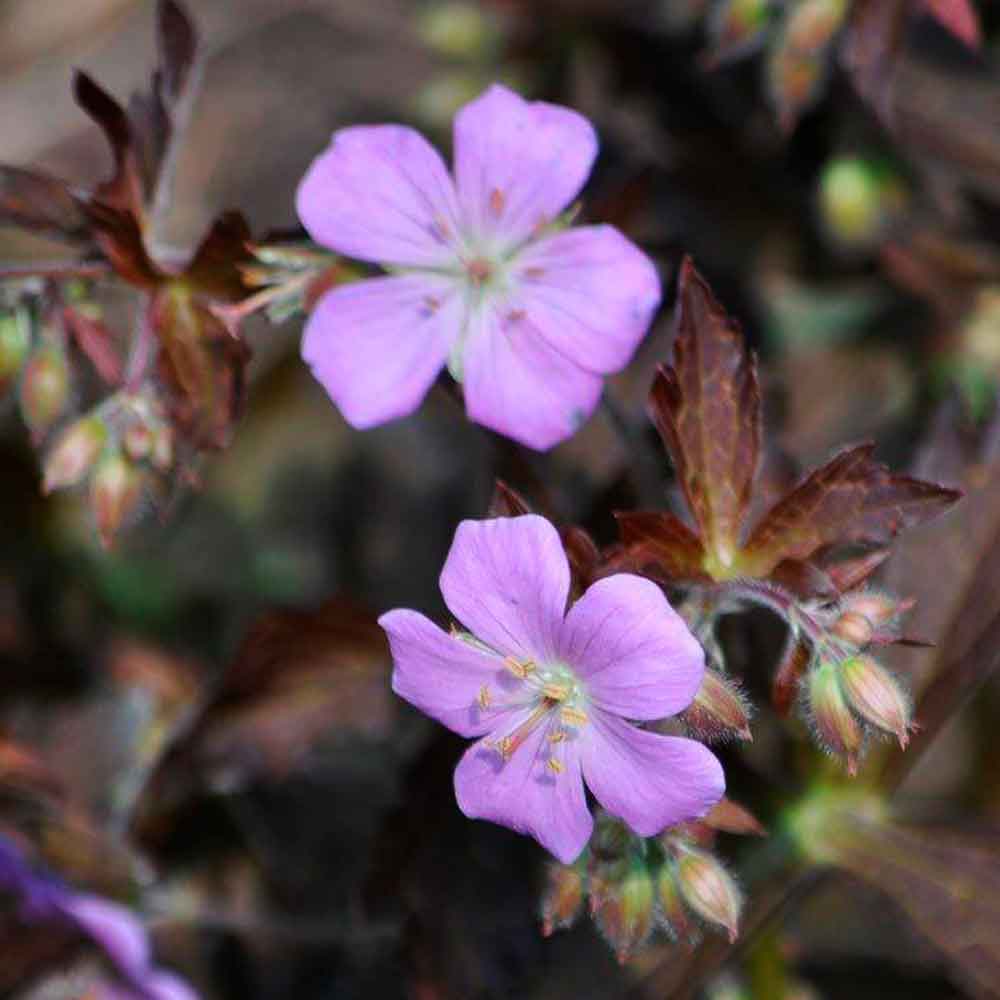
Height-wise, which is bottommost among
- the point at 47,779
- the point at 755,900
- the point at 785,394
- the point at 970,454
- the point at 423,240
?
the point at 47,779

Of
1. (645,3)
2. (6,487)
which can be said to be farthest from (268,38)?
(6,487)

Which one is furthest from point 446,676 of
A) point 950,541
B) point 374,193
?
point 950,541

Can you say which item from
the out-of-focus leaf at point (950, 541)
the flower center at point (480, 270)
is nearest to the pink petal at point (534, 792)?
the flower center at point (480, 270)

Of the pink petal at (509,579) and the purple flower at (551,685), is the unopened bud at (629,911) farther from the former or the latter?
the pink petal at (509,579)

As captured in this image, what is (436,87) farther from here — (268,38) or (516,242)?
(516,242)

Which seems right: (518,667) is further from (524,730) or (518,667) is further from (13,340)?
(13,340)
